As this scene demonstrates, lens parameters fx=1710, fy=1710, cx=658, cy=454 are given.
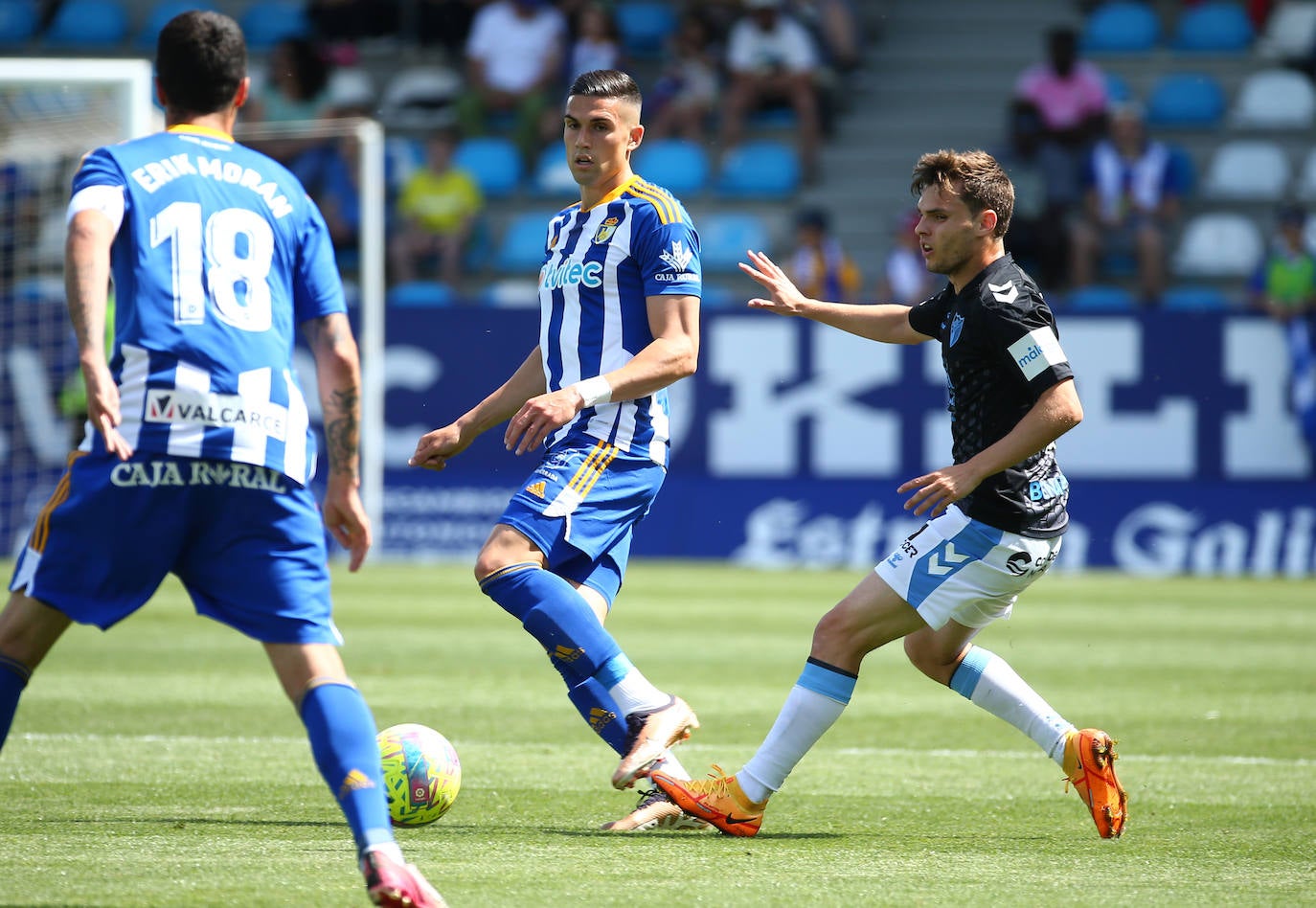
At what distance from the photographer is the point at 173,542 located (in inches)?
160

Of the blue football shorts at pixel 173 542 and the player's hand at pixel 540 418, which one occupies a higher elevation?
the player's hand at pixel 540 418

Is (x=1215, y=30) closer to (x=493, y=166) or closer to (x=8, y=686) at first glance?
(x=493, y=166)

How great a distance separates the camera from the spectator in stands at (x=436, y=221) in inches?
786

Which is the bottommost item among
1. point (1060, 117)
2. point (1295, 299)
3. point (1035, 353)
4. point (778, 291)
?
point (1295, 299)

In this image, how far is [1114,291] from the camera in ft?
60.0

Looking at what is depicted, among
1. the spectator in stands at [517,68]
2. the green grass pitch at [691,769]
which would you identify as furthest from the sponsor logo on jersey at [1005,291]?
the spectator in stands at [517,68]

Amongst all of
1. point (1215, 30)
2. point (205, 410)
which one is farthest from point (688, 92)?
point (205, 410)

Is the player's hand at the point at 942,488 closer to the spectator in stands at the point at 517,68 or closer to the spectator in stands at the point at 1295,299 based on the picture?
the spectator in stands at the point at 1295,299

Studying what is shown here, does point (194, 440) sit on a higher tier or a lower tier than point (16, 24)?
lower

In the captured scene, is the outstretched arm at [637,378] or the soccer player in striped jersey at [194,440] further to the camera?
the outstretched arm at [637,378]

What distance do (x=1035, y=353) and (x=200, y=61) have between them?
256 centimetres

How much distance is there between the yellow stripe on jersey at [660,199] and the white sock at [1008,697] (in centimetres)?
176

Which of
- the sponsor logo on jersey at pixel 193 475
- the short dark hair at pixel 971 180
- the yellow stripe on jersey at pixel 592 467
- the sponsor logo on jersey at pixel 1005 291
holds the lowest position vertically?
the yellow stripe on jersey at pixel 592 467

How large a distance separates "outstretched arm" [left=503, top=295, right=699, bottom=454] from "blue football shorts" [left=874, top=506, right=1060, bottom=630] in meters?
0.91
